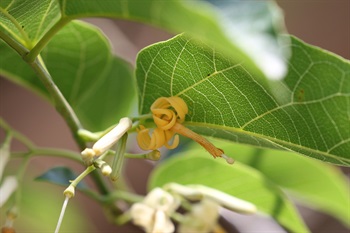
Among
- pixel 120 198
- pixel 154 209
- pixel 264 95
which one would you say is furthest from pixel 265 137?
pixel 120 198

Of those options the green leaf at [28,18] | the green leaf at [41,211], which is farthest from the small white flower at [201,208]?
the green leaf at [41,211]

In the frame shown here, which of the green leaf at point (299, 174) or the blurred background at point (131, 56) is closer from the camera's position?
the green leaf at point (299, 174)

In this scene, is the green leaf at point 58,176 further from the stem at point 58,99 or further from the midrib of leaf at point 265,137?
the midrib of leaf at point 265,137

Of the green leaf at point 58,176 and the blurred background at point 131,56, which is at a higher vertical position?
the blurred background at point 131,56

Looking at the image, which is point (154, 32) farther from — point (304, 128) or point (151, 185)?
point (304, 128)

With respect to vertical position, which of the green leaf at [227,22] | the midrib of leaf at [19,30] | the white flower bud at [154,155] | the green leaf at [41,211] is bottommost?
the green leaf at [227,22]

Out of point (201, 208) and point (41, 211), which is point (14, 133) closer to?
point (201, 208)

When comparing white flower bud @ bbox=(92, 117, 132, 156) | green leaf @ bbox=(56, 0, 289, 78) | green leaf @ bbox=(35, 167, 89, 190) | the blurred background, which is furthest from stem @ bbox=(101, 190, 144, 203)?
the blurred background
